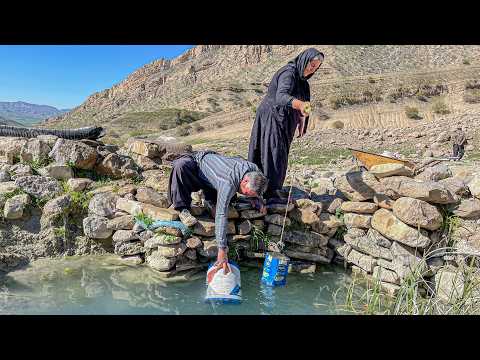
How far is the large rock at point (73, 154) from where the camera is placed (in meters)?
5.01

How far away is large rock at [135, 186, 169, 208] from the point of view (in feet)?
14.4

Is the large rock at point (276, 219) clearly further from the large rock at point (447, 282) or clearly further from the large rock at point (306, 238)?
the large rock at point (447, 282)

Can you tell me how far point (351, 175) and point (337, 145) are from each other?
45.8 ft

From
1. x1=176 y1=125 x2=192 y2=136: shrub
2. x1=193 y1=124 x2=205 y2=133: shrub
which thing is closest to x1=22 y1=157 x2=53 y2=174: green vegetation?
x1=176 y1=125 x2=192 y2=136: shrub

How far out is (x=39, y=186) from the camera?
4590 millimetres

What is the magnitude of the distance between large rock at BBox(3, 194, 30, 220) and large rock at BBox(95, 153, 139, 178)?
1.12 metres

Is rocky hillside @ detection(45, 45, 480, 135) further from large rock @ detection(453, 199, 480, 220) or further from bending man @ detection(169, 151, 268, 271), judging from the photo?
bending man @ detection(169, 151, 268, 271)

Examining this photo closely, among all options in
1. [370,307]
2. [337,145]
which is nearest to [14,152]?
[370,307]

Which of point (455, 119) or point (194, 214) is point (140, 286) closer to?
point (194, 214)

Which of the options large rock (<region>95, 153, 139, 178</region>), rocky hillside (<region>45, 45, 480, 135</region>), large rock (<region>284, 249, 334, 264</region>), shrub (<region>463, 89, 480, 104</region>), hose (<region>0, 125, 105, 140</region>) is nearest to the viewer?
large rock (<region>284, 249, 334, 264</region>)

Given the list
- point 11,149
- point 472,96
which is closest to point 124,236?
point 11,149

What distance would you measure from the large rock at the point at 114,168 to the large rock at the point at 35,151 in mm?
694

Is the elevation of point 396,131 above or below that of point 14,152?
above

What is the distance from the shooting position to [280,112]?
4484 millimetres
